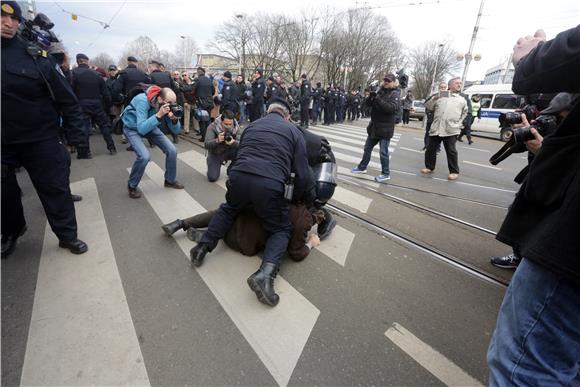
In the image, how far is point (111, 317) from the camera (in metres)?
2.17

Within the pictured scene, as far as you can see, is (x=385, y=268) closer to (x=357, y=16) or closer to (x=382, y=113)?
(x=382, y=113)

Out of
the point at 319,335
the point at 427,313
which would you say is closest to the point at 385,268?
the point at 427,313

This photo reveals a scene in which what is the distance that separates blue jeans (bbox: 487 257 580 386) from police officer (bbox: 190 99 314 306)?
5.23ft

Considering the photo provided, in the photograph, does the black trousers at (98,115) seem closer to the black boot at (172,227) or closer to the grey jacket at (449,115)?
the black boot at (172,227)

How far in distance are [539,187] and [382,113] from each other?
A: 15.7 ft

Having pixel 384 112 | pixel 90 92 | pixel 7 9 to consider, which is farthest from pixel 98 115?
pixel 384 112

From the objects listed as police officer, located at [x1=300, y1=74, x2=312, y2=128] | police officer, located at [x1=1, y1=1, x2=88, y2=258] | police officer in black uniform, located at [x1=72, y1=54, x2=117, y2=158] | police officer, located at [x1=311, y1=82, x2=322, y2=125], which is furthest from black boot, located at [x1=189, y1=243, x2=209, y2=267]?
police officer, located at [x1=311, y1=82, x2=322, y2=125]

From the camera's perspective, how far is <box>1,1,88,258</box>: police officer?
2418 millimetres

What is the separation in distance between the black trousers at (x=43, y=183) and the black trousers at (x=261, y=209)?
4.60 ft

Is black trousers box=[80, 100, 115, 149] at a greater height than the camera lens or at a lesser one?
lesser

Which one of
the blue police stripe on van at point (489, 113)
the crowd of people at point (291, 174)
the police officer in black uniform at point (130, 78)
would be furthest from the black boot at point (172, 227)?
the blue police stripe on van at point (489, 113)

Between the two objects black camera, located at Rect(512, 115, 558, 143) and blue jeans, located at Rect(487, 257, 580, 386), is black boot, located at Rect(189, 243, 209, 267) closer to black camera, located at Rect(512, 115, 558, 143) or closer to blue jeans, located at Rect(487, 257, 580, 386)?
blue jeans, located at Rect(487, 257, 580, 386)

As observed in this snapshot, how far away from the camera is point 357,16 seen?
31.6m

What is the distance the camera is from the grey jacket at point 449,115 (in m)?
5.95
